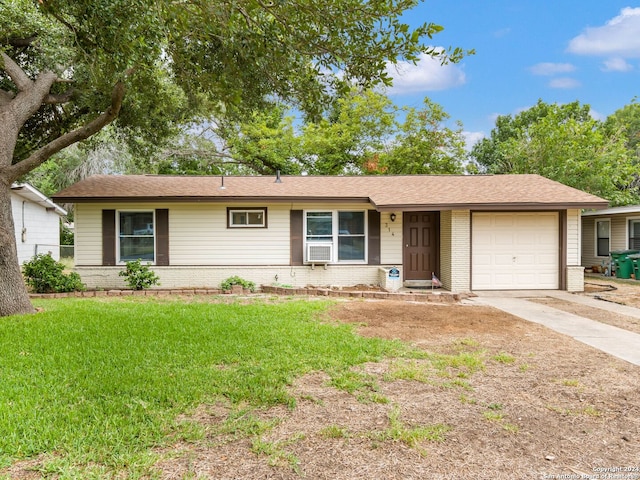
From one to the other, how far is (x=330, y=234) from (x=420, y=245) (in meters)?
2.58

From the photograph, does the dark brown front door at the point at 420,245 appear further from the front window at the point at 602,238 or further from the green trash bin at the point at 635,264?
the front window at the point at 602,238

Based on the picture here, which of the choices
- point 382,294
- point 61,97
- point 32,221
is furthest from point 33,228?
point 382,294

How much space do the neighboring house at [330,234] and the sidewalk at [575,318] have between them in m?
0.88

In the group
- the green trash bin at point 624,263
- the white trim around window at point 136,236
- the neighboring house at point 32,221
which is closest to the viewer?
the white trim around window at point 136,236

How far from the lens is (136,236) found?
426 inches

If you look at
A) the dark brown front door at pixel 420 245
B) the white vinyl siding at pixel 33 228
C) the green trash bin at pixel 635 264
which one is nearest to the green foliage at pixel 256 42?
the dark brown front door at pixel 420 245

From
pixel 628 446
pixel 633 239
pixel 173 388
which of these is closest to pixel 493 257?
pixel 633 239

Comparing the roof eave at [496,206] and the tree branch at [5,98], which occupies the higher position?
the tree branch at [5,98]

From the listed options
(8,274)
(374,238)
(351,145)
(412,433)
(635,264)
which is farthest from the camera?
(351,145)

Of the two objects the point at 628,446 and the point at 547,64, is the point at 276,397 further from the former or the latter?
the point at 547,64

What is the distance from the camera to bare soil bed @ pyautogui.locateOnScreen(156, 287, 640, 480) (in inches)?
97.7

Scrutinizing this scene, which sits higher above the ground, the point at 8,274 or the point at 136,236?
the point at 136,236

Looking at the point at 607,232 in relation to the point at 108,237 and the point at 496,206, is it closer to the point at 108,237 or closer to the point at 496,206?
the point at 496,206

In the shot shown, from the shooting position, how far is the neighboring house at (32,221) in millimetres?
16156
